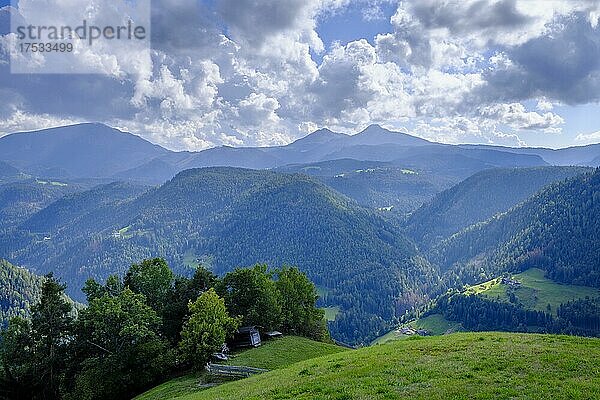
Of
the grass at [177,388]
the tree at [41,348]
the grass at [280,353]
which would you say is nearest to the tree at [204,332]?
the grass at [177,388]

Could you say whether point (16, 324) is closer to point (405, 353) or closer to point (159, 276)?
point (159, 276)

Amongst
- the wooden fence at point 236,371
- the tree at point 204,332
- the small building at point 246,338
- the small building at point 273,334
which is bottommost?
the small building at point 273,334

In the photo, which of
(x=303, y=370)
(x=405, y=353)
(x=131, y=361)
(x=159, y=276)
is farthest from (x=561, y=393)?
(x=159, y=276)

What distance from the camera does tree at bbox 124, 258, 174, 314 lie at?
66.2m

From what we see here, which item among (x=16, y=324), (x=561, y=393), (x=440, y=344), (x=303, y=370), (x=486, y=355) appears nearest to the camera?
(x=561, y=393)

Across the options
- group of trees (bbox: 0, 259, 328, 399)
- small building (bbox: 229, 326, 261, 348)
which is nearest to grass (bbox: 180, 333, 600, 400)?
group of trees (bbox: 0, 259, 328, 399)

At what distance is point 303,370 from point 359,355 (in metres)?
5.81

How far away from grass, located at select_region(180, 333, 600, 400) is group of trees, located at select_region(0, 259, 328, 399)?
2185 cm

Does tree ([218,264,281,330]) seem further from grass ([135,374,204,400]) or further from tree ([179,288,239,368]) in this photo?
grass ([135,374,204,400])

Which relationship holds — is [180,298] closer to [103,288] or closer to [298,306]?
[103,288]

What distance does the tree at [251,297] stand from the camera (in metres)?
67.8

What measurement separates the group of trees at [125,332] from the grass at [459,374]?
860 inches

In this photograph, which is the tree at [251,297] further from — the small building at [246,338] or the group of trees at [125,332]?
the small building at [246,338]

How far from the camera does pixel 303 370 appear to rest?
102ft
